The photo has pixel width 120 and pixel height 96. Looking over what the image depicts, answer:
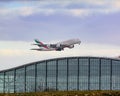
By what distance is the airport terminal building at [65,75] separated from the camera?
541ft

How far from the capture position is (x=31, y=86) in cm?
16650

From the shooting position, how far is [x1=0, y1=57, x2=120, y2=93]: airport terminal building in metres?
165

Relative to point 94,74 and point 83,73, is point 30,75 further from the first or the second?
point 94,74

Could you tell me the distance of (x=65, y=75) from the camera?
170 meters

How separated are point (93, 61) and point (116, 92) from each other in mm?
136451

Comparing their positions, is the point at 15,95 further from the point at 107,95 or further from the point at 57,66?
the point at 57,66

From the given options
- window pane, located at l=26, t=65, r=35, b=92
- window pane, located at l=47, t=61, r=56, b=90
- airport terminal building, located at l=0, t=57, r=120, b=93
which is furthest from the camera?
window pane, located at l=26, t=65, r=35, b=92

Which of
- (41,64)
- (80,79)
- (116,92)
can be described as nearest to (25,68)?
(41,64)

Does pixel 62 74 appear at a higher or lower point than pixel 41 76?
higher

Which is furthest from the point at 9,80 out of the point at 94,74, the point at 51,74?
the point at 94,74

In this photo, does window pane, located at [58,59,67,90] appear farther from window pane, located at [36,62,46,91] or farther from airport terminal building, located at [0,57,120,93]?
window pane, located at [36,62,46,91]

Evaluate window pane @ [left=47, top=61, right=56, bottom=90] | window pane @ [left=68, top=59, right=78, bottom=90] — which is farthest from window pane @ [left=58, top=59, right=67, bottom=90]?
window pane @ [left=47, top=61, right=56, bottom=90]

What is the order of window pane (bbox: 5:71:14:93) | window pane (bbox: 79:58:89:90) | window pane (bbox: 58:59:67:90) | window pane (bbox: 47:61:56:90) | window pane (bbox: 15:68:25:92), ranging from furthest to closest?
window pane (bbox: 5:71:14:93), window pane (bbox: 15:68:25:92), window pane (bbox: 47:61:56:90), window pane (bbox: 58:59:67:90), window pane (bbox: 79:58:89:90)

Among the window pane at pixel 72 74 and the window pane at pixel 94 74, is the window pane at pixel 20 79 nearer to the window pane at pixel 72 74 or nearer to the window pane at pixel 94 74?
the window pane at pixel 72 74
